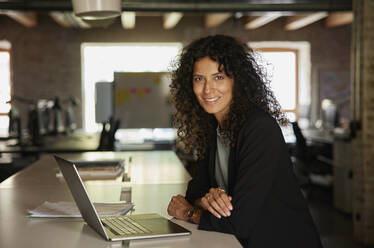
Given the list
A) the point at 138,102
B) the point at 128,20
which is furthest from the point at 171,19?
the point at 138,102

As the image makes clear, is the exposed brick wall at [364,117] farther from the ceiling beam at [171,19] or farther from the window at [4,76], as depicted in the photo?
the window at [4,76]

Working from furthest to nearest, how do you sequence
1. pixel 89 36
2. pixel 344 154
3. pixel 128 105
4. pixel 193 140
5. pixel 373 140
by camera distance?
pixel 89 36
pixel 128 105
pixel 344 154
pixel 373 140
pixel 193 140

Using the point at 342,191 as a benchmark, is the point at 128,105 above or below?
above

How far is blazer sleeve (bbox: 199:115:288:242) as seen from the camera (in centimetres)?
168

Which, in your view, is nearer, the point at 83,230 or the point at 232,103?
the point at 83,230

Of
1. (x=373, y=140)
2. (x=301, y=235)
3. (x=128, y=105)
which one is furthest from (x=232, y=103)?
(x=128, y=105)

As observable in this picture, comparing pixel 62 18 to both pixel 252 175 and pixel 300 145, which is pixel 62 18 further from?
pixel 252 175

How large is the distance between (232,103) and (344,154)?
3743mm

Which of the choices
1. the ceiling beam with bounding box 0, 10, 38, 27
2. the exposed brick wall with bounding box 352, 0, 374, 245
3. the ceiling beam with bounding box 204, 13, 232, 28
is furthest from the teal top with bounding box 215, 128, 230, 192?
the ceiling beam with bounding box 0, 10, 38, 27

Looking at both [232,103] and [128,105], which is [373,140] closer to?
[232,103]

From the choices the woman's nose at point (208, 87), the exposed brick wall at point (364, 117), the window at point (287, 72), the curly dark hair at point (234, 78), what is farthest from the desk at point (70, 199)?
the window at point (287, 72)

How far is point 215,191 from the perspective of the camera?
1745mm

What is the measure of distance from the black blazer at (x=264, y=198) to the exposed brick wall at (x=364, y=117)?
2.72 m

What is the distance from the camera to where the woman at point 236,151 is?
1712mm
